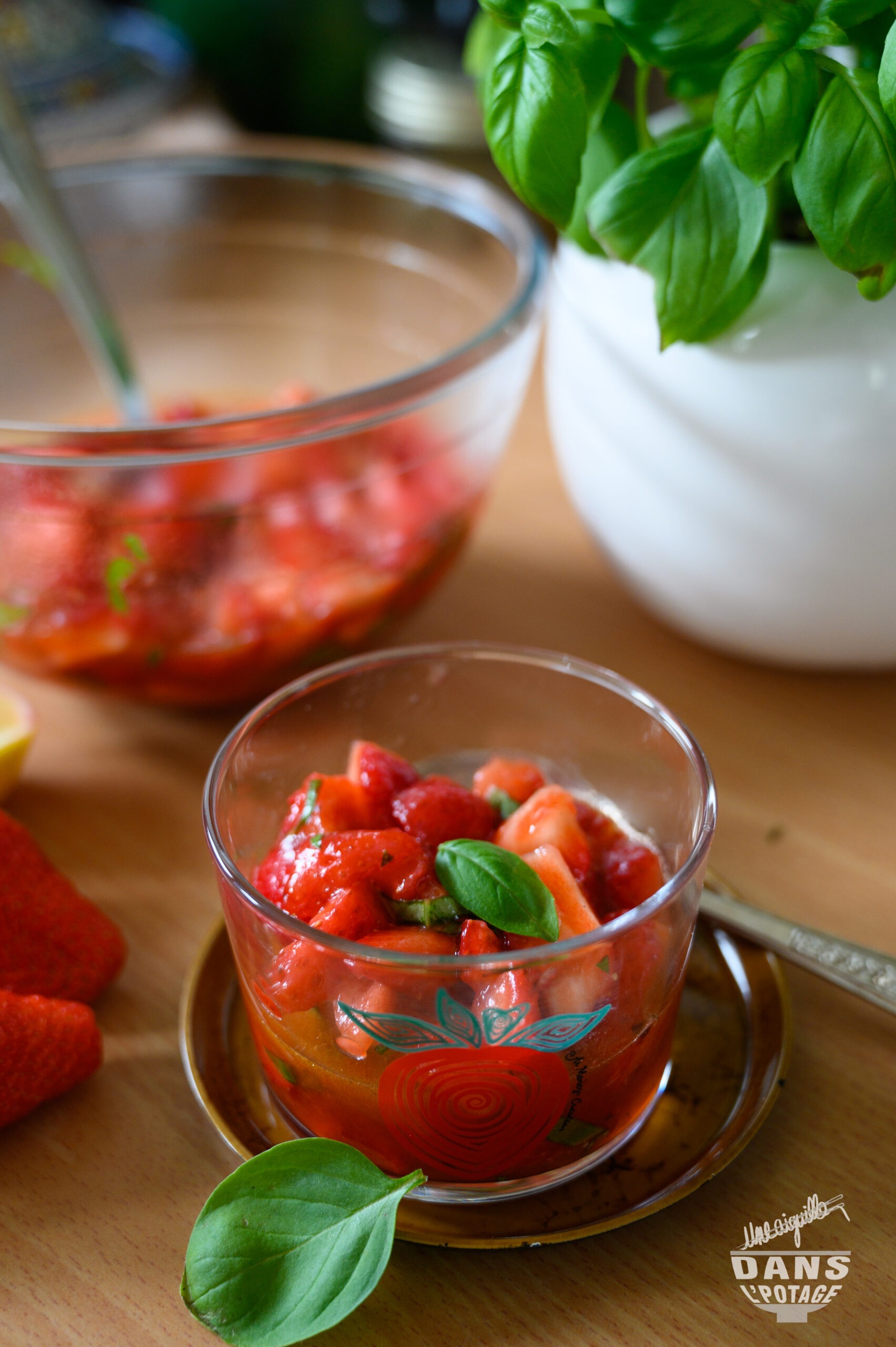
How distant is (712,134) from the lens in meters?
0.66

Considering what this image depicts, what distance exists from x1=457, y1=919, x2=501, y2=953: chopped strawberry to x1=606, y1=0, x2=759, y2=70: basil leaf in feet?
1.53

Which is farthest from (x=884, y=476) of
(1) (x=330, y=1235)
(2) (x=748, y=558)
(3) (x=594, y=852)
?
(1) (x=330, y=1235)

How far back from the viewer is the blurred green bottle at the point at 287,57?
178cm

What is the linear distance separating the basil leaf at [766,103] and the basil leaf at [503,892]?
14.7 inches

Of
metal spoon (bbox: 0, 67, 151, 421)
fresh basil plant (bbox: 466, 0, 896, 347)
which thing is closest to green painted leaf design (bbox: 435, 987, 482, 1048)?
fresh basil plant (bbox: 466, 0, 896, 347)

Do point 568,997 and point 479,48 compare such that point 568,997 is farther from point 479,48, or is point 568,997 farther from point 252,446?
point 479,48

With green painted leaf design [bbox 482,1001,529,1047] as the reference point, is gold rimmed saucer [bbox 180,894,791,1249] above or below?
below

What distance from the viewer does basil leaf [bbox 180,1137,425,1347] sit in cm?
51

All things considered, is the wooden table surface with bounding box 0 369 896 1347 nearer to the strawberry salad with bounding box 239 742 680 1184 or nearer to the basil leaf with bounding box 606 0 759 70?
A: the strawberry salad with bounding box 239 742 680 1184

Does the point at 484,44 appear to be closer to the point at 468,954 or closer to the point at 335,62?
the point at 468,954

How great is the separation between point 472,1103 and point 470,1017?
0.05 meters

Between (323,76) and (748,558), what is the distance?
132 cm

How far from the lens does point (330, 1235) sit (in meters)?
0.52

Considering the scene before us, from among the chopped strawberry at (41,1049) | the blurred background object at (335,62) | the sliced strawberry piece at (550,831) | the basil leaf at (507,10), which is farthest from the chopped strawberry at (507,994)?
the blurred background object at (335,62)
